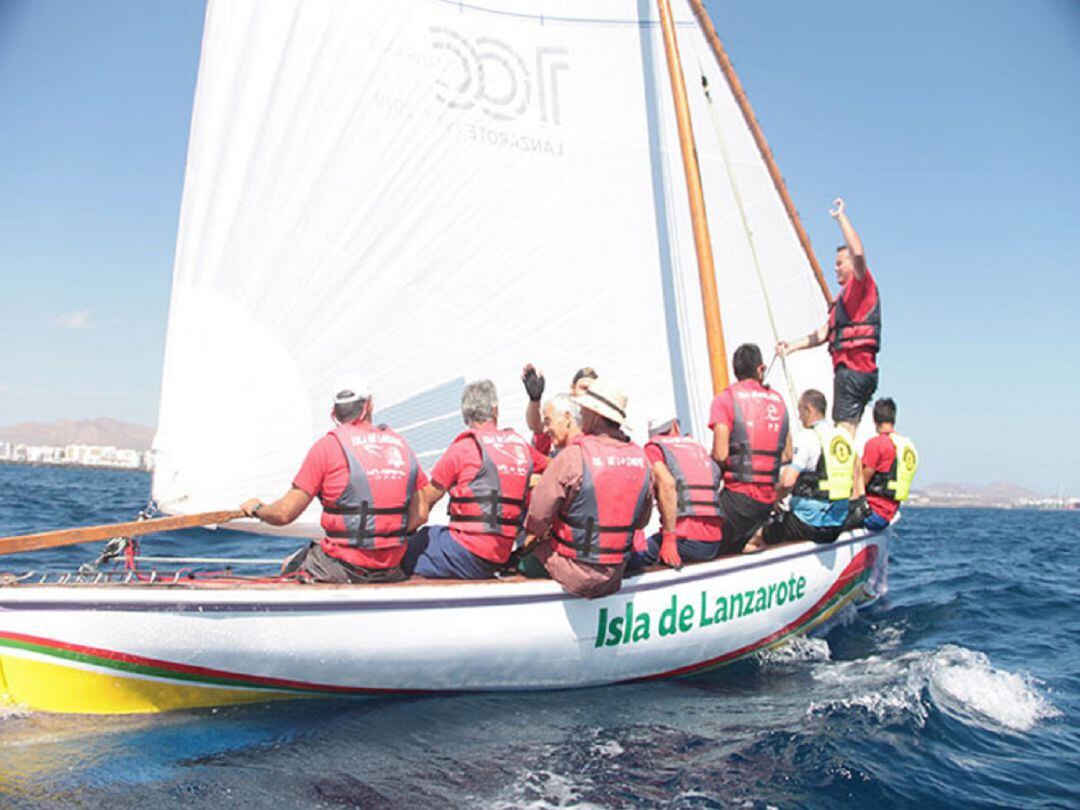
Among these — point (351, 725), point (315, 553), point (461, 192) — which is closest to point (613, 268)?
point (461, 192)

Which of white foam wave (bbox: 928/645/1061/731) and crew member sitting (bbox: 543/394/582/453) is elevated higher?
crew member sitting (bbox: 543/394/582/453)

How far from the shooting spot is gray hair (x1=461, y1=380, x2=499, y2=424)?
446 centimetres

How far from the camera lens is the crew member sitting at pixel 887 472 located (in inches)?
258

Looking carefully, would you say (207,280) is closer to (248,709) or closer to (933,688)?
(248,709)

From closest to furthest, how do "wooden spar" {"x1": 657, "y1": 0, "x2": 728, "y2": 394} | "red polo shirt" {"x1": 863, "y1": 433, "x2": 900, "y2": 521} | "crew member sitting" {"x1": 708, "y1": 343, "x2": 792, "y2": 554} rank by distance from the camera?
"crew member sitting" {"x1": 708, "y1": 343, "x2": 792, "y2": 554} < "wooden spar" {"x1": 657, "y1": 0, "x2": 728, "y2": 394} < "red polo shirt" {"x1": 863, "y1": 433, "x2": 900, "y2": 521}

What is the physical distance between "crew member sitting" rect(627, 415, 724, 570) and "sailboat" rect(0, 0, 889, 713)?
14 cm

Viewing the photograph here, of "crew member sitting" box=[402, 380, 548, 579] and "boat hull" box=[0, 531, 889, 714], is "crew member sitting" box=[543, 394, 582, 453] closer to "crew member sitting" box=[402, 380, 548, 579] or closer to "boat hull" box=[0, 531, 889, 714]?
"crew member sitting" box=[402, 380, 548, 579]

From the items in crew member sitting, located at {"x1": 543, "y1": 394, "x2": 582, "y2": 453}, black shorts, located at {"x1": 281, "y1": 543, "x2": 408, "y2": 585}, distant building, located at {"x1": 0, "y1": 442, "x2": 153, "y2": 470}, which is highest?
distant building, located at {"x1": 0, "y1": 442, "x2": 153, "y2": 470}

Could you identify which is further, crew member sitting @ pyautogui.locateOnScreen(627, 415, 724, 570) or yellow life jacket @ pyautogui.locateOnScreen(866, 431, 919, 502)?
yellow life jacket @ pyautogui.locateOnScreen(866, 431, 919, 502)

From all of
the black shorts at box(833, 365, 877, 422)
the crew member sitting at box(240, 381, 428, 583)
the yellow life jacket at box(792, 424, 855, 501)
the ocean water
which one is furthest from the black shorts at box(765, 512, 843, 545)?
the crew member sitting at box(240, 381, 428, 583)

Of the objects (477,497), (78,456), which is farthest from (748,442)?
(78,456)

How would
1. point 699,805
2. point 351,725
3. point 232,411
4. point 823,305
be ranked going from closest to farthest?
point 699,805 < point 351,725 < point 232,411 < point 823,305

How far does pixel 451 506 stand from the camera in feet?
14.5

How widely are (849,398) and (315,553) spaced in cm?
413
